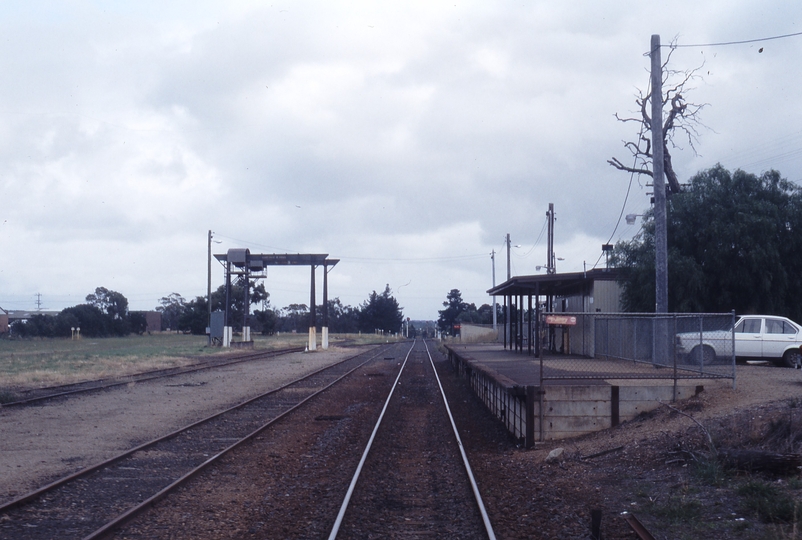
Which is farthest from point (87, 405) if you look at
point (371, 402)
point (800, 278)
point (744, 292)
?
point (800, 278)

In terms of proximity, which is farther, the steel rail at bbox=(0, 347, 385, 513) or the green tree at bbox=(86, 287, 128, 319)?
the green tree at bbox=(86, 287, 128, 319)

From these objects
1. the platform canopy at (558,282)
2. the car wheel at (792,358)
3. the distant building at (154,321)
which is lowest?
the distant building at (154,321)

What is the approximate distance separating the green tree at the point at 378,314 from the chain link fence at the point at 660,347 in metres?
115

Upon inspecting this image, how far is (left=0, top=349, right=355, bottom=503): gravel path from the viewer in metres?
10.3

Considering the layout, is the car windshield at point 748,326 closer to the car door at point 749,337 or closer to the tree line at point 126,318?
the car door at point 749,337

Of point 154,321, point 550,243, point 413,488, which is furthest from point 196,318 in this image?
point 413,488

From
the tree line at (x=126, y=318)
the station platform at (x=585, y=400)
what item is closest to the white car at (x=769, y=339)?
the station platform at (x=585, y=400)

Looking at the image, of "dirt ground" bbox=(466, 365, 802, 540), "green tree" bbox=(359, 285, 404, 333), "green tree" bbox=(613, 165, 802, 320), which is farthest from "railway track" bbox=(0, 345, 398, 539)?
"green tree" bbox=(359, 285, 404, 333)

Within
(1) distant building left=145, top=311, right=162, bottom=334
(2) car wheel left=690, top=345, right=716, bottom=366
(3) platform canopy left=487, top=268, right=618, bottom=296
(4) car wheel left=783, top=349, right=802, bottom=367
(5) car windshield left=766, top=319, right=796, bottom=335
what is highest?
(3) platform canopy left=487, top=268, right=618, bottom=296

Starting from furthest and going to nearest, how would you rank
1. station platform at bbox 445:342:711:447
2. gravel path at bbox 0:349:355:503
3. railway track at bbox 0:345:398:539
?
station platform at bbox 445:342:711:447
gravel path at bbox 0:349:355:503
railway track at bbox 0:345:398:539

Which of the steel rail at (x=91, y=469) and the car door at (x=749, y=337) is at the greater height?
the car door at (x=749, y=337)

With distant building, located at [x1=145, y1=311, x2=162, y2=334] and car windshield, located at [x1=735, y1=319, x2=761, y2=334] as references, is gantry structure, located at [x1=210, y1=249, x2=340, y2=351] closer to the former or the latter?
car windshield, located at [x1=735, y1=319, x2=761, y2=334]

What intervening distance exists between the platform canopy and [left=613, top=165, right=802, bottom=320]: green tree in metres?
1.14

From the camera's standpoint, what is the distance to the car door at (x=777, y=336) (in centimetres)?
1966
